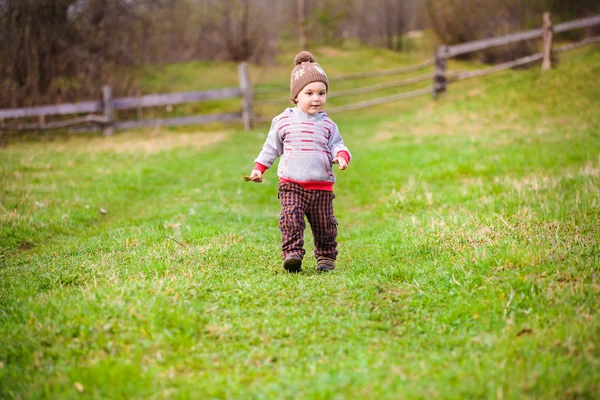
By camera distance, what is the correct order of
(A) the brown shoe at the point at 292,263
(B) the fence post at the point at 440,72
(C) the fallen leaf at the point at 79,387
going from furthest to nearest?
1. (B) the fence post at the point at 440,72
2. (A) the brown shoe at the point at 292,263
3. (C) the fallen leaf at the point at 79,387

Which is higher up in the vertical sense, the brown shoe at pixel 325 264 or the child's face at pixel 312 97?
the child's face at pixel 312 97

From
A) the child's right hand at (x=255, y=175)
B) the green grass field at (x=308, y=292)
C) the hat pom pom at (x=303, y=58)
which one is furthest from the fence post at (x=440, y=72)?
the child's right hand at (x=255, y=175)

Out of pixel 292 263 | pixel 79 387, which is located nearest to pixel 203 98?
pixel 292 263

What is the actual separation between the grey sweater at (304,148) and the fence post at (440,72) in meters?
14.6

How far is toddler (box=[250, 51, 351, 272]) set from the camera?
435cm

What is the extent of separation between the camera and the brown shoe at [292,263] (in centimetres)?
416

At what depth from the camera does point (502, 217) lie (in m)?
5.25

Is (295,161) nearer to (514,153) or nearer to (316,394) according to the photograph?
(316,394)

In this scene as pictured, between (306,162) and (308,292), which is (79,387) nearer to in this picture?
(308,292)

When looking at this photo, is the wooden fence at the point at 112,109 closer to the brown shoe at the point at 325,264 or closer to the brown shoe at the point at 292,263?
the brown shoe at the point at 325,264

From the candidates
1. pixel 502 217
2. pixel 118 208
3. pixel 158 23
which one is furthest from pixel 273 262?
pixel 158 23

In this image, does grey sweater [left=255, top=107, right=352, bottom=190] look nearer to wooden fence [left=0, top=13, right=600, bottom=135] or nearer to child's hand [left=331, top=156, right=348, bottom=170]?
child's hand [left=331, top=156, right=348, bottom=170]

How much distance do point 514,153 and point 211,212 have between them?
5.78 meters

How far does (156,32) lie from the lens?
24812 mm
